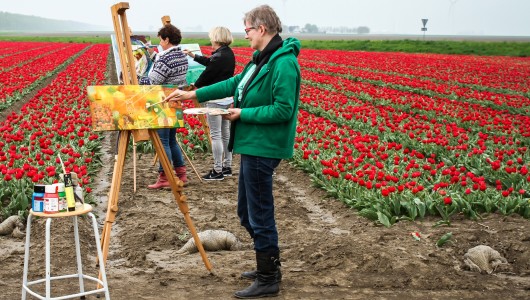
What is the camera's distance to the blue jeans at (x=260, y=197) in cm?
479

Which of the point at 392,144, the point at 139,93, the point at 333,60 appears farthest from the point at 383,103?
the point at 333,60

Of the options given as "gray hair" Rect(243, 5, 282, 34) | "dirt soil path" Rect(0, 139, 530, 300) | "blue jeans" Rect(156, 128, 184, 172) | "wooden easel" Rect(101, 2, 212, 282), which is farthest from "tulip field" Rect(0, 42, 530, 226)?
→ "gray hair" Rect(243, 5, 282, 34)

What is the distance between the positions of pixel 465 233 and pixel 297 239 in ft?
5.35

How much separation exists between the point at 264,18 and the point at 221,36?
3.33 m

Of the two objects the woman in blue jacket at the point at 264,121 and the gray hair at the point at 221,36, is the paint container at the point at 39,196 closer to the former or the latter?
the woman in blue jacket at the point at 264,121

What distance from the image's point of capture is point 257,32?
468cm

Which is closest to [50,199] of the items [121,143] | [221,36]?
[121,143]

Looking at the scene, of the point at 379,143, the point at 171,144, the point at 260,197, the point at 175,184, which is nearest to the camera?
the point at 260,197

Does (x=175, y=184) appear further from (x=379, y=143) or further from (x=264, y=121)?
(x=379, y=143)

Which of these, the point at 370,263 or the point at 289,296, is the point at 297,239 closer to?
the point at 370,263

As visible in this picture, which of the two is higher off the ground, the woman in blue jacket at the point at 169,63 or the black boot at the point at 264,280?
the woman in blue jacket at the point at 169,63

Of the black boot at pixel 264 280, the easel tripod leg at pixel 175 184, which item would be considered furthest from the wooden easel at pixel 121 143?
the black boot at pixel 264 280

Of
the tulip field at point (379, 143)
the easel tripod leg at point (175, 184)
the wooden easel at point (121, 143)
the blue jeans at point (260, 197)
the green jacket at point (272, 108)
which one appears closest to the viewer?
the green jacket at point (272, 108)

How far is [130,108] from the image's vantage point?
203 inches
